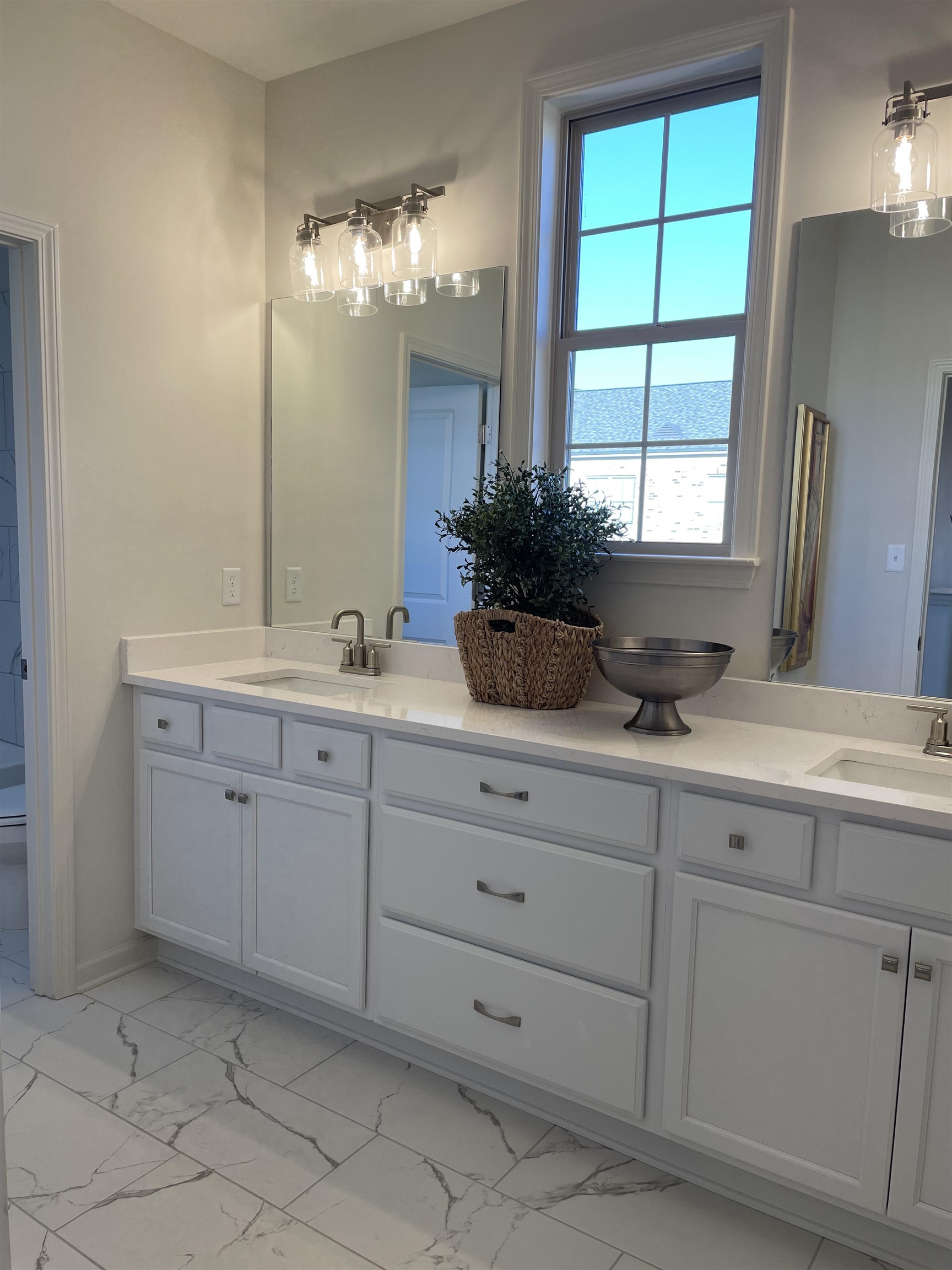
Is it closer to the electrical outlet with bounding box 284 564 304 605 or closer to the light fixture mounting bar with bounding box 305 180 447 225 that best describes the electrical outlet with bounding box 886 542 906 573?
the light fixture mounting bar with bounding box 305 180 447 225

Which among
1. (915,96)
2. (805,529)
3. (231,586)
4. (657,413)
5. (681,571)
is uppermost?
(915,96)

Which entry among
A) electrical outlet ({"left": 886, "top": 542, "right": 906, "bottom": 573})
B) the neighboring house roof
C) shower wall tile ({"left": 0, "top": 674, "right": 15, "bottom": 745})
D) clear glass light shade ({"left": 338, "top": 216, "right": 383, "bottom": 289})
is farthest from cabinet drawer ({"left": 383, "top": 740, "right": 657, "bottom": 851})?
shower wall tile ({"left": 0, "top": 674, "right": 15, "bottom": 745})

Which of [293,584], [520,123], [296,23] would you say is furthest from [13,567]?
[520,123]

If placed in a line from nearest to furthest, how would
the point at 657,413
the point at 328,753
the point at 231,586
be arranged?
the point at 328,753
the point at 657,413
the point at 231,586

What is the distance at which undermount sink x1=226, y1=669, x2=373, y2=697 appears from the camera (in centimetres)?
272

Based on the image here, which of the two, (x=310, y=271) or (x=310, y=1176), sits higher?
(x=310, y=271)

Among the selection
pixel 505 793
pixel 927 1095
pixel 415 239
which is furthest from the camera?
pixel 415 239

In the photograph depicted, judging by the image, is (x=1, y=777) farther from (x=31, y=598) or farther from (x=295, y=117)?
(x=295, y=117)

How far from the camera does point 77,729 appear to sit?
8.39 feet

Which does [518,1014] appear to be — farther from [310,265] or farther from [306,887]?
[310,265]

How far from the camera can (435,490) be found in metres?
2.66

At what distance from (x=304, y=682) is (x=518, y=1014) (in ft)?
4.20

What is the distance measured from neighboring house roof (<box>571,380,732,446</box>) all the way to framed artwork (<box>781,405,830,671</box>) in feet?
0.73

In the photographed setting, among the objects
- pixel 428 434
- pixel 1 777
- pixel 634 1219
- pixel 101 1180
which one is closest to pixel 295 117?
pixel 428 434
